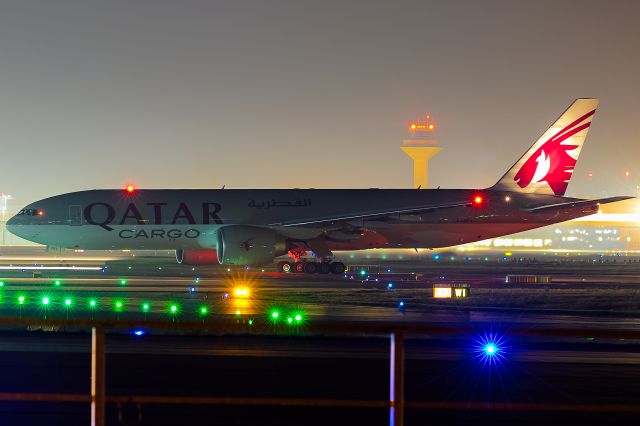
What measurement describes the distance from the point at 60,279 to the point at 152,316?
19141mm

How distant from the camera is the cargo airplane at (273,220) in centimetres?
5050

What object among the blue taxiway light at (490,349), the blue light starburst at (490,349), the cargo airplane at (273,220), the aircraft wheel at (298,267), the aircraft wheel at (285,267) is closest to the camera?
the blue light starburst at (490,349)

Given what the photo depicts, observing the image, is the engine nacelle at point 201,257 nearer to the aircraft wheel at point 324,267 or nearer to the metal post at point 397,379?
the aircraft wheel at point 324,267

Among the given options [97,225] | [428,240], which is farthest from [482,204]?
[97,225]

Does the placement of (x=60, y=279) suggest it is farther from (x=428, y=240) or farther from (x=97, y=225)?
(x=428, y=240)

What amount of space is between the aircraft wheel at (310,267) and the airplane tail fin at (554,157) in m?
12.3

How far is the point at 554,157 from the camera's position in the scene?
57062mm

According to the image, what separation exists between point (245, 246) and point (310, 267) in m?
4.15

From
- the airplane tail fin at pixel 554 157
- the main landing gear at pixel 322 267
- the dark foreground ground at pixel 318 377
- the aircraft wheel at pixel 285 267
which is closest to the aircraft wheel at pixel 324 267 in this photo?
the main landing gear at pixel 322 267

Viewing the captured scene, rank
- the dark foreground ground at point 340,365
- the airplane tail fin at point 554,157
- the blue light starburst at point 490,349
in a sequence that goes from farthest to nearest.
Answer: the airplane tail fin at point 554,157 → the blue light starburst at point 490,349 → the dark foreground ground at point 340,365

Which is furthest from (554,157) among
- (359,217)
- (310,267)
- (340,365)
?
(340,365)

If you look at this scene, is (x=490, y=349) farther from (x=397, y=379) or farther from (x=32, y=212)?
(x=32, y=212)

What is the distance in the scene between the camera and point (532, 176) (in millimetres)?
56688

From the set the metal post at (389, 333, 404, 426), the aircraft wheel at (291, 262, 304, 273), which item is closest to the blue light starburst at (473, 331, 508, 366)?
the metal post at (389, 333, 404, 426)
